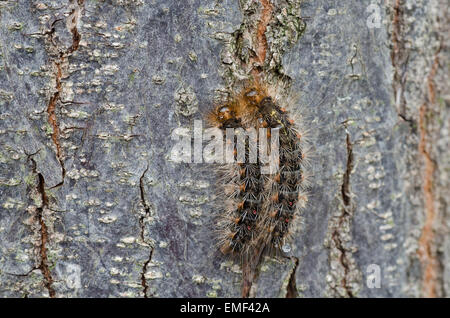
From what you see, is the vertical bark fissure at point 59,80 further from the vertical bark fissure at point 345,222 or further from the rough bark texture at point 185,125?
the vertical bark fissure at point 345,222

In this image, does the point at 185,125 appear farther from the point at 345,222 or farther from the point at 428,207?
the point at 428,207

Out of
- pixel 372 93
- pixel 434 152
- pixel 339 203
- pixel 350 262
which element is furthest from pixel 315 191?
pixel 434 152

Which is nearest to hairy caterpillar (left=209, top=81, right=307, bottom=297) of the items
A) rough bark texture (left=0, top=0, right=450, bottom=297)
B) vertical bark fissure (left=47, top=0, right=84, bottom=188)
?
rough bark texture (left=0, top=0, right=450, bottom=297)

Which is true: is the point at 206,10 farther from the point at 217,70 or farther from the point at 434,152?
the point at 434,152

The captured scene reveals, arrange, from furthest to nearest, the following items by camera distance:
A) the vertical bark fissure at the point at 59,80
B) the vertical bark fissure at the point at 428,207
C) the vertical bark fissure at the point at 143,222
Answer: the vertical bark fissure at the point at 428,207, the vertical bark fissure at the point at 143,222, the vertical bark fissure at the point at 59,80

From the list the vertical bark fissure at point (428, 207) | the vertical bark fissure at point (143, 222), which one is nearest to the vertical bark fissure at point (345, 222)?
the vertical bark fissure at point (428, 207)

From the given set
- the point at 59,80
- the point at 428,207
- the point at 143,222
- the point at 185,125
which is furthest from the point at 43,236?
the point at 428,207

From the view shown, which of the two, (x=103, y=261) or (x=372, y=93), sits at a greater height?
(x=372, y=93)
